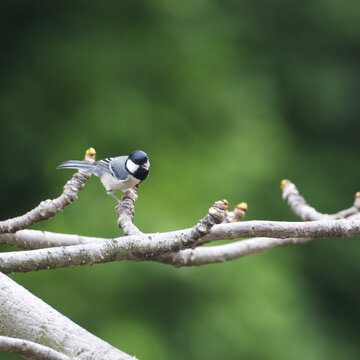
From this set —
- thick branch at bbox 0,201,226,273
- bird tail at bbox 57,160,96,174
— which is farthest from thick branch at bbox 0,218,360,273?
bird tail at bbox 57,160,96,174

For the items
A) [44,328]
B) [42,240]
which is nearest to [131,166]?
[42,240]

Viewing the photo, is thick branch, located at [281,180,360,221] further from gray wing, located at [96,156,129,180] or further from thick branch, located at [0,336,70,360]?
thick branch, located at [0,336,70,360]

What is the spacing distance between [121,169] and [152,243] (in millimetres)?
601

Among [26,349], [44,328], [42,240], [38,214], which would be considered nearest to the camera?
[26,349]

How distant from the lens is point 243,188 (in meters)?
3.97

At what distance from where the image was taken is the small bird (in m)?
1.99

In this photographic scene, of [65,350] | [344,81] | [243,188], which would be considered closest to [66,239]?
[65,350]

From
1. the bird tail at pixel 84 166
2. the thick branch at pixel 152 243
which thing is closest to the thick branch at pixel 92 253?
the thick branch at pixel 152 243

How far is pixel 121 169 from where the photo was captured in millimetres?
2074

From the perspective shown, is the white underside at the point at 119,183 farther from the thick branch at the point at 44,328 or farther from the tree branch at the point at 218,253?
the thick branch at the point at 44,328

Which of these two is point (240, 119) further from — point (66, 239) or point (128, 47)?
point (66, 239)

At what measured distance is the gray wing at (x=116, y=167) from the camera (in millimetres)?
2068

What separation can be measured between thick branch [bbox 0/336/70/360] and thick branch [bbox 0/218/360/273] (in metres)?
0.41

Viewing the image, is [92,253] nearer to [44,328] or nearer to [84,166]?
[44,328]
